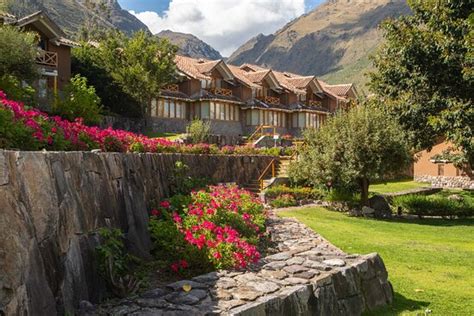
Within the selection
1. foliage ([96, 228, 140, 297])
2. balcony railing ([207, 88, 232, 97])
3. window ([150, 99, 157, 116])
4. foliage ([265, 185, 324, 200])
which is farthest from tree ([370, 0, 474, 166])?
balcony railing ([207, 88, 232, 97])

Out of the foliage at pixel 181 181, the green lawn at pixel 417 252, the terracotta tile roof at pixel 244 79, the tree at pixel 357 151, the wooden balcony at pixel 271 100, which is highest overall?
the terracotta tile roof at pixel 244 79

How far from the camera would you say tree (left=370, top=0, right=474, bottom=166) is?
19.4 meters

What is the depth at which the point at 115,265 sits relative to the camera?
6.38 meters

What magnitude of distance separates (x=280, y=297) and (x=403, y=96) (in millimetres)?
20400

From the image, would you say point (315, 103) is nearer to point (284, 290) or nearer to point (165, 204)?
point (165, 204)

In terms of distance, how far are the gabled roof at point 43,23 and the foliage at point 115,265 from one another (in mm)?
26481

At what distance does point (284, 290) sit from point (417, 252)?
6.86m

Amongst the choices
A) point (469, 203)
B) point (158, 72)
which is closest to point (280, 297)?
point (469, 203)

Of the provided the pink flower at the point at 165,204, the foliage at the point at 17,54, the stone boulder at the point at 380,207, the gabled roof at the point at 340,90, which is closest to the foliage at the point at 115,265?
the pink flower at the point at 165,204

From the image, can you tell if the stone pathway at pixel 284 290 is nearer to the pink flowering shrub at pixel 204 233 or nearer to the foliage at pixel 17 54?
the pink flowering shrub at pixel 204 233

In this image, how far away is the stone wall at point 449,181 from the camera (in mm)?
34469

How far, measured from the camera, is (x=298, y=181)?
22.7 metres

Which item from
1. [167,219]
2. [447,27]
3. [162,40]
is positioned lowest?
[167,219]

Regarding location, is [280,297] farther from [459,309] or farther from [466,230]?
[466,230]
